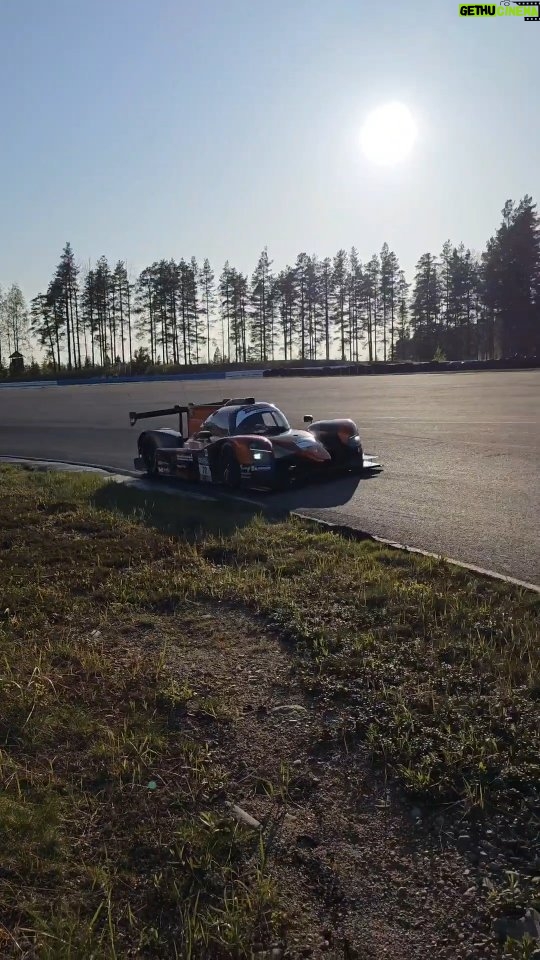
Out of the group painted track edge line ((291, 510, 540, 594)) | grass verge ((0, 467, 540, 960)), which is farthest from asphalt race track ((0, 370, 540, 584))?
grass verge ((0, 467, 540, 960))

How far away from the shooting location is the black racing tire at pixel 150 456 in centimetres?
1248

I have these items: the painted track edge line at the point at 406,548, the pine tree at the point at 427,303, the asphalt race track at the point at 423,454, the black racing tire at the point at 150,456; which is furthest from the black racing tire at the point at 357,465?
the pine tree at the point at 427,303

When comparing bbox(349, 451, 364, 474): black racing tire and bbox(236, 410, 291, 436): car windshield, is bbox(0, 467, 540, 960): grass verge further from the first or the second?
bbox(349, 451, 364, 474): black racing tire

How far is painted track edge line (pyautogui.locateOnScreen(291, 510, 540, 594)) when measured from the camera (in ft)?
19.2

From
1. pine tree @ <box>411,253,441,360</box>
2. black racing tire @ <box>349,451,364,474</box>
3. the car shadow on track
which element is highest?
pine tree @ <box>411,253,441,360</box>

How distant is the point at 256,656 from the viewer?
4695 mm

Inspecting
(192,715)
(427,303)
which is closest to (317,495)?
(192,715)

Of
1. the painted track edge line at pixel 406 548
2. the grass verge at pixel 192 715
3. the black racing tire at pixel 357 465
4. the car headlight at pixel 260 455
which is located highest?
the car headlight at pixel 260 455

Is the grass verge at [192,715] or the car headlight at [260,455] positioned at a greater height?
the car headlight at [260,455]

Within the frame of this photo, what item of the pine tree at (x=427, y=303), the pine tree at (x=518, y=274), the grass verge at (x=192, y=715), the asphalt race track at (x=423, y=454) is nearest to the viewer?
the grass verge at (x=192, y=715)

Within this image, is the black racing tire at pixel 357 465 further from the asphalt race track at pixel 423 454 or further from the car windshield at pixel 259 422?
the car windshield at pixel 259 422

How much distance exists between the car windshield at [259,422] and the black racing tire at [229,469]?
0.65 m

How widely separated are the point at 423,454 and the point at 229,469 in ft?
14.1

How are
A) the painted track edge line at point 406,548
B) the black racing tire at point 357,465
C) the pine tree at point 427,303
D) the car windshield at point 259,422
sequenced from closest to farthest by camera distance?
1. the painted track edge line at point 406,548
2. the car windshield at point 259,422
3. the black racing tire at point 357,465
4. the pine tree at point 427,303
